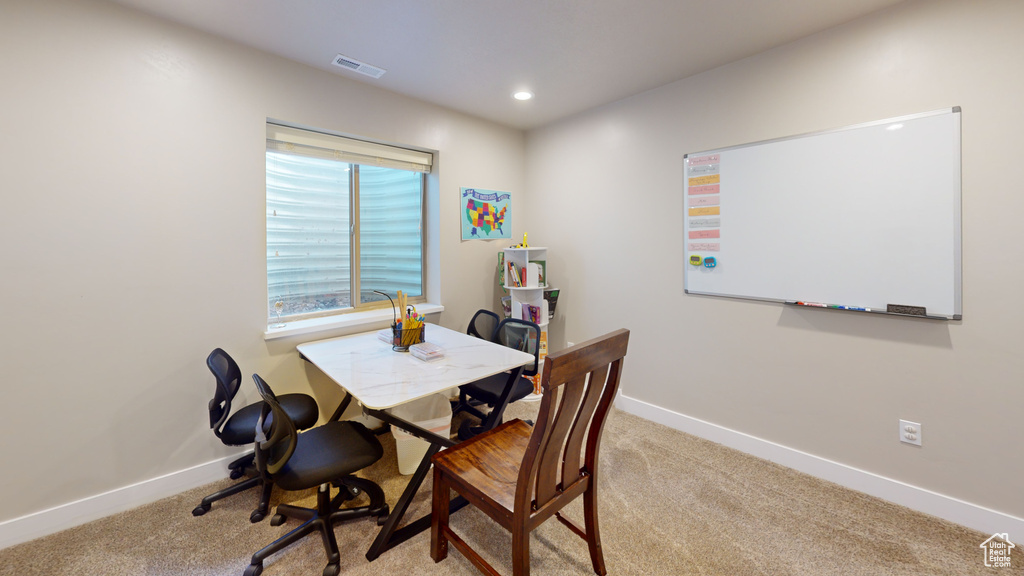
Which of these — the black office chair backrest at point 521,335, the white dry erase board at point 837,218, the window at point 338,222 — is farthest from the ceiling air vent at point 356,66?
the white dry erase board at point 837,218

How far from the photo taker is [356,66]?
8.23 feet

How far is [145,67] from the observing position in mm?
1978

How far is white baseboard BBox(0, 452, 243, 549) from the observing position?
1.76 metres

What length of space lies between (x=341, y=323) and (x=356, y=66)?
1.72m

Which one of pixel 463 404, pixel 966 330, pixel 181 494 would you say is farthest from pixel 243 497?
pixel 966 330

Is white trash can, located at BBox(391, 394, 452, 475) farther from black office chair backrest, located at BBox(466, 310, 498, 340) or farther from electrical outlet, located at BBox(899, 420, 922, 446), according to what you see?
electrical outlet, located at BBox(899, 420, 922, 446)

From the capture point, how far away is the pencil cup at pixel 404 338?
2.34 metres

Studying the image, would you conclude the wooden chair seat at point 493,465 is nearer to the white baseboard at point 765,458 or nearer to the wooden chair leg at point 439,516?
the wooden chair leg at point 439,516

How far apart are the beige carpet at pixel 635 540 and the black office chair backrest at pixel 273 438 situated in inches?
20.3

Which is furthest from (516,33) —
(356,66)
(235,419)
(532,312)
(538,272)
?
(235,419)

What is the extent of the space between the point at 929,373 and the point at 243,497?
3642 millimetres

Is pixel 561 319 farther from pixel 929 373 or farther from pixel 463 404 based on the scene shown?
pixel 929 373

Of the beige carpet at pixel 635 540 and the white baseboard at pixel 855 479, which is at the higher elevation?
the white baseboard at pixel 855 479

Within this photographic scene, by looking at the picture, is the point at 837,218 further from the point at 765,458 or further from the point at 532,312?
Answer: the point at 532,312
